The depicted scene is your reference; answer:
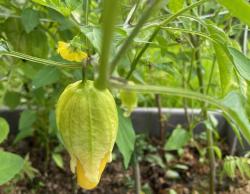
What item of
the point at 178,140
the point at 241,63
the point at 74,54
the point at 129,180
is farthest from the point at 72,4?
the point at 129,180

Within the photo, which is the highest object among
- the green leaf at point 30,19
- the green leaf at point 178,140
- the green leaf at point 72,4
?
the green leaf at point 72,4

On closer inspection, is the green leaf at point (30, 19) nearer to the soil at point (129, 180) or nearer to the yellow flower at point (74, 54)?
the yellow flower at point (74, 54)

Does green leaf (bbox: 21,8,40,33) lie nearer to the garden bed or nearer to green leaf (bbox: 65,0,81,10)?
green leaf (bbox: 65,0,81,10)

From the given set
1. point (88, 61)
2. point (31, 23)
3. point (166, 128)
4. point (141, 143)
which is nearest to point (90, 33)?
point (88, 61)

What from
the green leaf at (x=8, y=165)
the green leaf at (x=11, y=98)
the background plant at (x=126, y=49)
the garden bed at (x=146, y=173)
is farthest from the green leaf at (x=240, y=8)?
the green leaf at (x=11, y=98)

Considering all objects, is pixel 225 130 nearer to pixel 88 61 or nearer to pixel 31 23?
pixel 31 23

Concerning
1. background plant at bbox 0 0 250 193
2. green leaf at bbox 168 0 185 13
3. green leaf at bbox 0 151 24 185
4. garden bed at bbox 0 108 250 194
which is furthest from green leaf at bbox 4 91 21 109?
green leaf at bbox 168 0 185 13

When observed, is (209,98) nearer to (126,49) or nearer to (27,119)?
(126,49)
